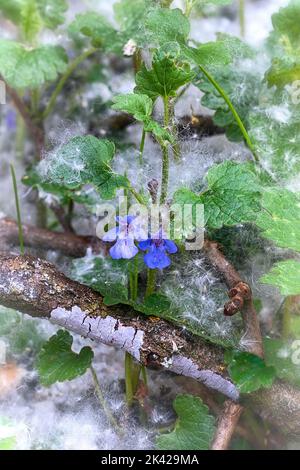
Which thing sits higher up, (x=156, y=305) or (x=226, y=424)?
(x=156, y=305)

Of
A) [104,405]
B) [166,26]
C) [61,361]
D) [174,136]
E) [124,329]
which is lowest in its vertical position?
[104,405]

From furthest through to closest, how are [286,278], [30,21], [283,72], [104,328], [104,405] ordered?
1. [30,21]
2. [283,72]
3. [104,405]
4. [104,328]
5. [286,278]

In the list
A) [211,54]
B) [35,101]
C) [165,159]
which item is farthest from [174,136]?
[35,101]

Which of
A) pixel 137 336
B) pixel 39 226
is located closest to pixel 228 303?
pixel 137 336

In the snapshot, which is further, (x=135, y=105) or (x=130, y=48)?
(x=130, y=48)

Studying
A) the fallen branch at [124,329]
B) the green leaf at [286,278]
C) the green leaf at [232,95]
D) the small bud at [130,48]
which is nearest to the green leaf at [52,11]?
the small bud at [130,48]

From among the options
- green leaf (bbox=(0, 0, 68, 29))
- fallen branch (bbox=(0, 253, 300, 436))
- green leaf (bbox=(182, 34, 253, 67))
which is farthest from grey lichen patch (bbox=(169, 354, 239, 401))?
green leaf (bbox=(0, 0, 68, 29))

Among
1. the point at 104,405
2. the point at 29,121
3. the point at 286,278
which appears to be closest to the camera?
the point at 286,278

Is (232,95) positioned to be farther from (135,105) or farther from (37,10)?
(37,10)
